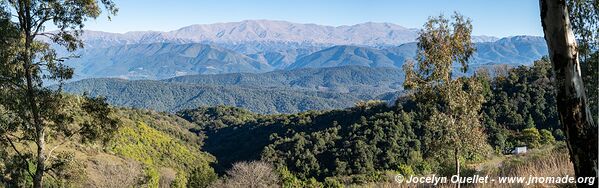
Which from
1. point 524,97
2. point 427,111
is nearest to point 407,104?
point 524,97

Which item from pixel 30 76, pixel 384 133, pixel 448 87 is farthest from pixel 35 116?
pixel 384 133

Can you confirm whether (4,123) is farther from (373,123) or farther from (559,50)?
(373,123)

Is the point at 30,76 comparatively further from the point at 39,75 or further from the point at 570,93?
the point at 570,93

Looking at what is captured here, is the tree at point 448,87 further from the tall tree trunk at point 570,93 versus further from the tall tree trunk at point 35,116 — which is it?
the tall tree trunk at point 35,116

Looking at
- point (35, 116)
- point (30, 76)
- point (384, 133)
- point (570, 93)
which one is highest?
point (570, 93)

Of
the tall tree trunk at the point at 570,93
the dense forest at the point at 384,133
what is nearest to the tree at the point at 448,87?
the tall tree trunk at the point at 570,93

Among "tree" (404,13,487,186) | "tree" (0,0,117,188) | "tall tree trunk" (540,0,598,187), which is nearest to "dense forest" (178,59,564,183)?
"tree" (404,13,487,186)
